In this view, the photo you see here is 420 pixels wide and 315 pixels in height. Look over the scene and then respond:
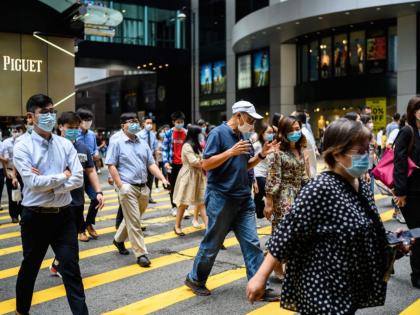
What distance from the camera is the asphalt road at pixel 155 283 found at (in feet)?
17.8

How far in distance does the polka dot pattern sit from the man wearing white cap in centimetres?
258

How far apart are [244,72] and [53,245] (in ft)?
108

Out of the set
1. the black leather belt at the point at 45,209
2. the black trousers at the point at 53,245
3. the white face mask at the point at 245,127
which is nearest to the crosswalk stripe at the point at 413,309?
the white face mask at the point at 245,127

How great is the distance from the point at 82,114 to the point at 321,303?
23.7 ft

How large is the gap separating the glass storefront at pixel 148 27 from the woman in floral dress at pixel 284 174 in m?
32.4

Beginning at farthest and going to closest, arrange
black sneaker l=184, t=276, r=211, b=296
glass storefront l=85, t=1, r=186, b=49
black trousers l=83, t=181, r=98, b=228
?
glass storefront l=85, t=1, r=186, b=49 → black trousers l=83, t=181, r=98, b=228 → black sneaker l=184, t=276, r=211, b=296

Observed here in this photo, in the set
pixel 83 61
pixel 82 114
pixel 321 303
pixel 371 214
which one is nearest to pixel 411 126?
pixel 371 214

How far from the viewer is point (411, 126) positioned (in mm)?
5742

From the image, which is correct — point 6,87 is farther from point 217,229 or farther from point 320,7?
point 320,7

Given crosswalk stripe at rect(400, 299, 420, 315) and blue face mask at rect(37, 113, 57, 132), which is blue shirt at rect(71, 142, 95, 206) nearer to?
blue face mask at rect(37, 113, 57, 132)

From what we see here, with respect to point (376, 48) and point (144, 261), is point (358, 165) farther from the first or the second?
point (376, 48)

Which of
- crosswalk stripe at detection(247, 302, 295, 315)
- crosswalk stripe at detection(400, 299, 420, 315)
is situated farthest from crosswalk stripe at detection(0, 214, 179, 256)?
crosswalk stripe at detection(400, 299, 420, 315)

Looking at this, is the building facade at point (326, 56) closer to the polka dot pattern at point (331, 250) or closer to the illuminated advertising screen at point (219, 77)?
the illuminated advertising screen at point (219, 77)

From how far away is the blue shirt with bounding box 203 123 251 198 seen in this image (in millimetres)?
5555
